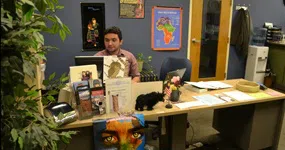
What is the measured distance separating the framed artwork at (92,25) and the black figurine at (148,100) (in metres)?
2.11

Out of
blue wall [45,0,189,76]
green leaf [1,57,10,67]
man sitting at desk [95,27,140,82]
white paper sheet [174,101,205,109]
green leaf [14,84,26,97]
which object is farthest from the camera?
blue wall [45,0,189,76]

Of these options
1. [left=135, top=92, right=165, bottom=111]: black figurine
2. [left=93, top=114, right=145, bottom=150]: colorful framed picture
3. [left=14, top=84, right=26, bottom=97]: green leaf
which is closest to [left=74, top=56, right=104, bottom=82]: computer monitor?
[left=135, top=92, right=165, bottom=111]: black figurine

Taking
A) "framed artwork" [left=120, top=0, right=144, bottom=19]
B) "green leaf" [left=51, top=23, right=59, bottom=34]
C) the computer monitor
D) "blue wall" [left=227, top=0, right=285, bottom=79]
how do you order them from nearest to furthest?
"green leaf" [left=51, top=23, right=59, bottom=34] < the computer monitor < "framed artwork" [left=120, top=0, right=144, bottom=19] < "blue wall" [left=227, top=0, right=285, bottom=79]

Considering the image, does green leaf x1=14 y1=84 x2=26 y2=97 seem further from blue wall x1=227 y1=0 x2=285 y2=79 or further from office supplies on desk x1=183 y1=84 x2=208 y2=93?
blue wall x1=227 y1=0 x2=285 y2=79

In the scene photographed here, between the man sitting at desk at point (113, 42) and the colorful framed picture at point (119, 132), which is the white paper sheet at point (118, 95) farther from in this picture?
the man sitting at desk at point (113, 42)

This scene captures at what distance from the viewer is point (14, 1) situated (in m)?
0.86

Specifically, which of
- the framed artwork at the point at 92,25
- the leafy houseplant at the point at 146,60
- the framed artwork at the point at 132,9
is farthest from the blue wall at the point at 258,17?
the framed artwork at the point at 92,25

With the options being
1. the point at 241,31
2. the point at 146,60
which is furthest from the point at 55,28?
the point at 241,31

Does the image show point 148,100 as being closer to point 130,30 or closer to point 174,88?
point 174,88

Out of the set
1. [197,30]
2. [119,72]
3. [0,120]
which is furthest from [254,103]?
[197,30]

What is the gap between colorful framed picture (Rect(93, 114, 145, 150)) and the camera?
162cm

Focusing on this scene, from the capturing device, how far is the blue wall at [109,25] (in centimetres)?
352

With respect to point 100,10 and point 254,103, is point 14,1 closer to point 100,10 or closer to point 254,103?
point 254,103

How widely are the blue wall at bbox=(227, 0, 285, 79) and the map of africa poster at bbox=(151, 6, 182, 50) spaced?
127 cm
